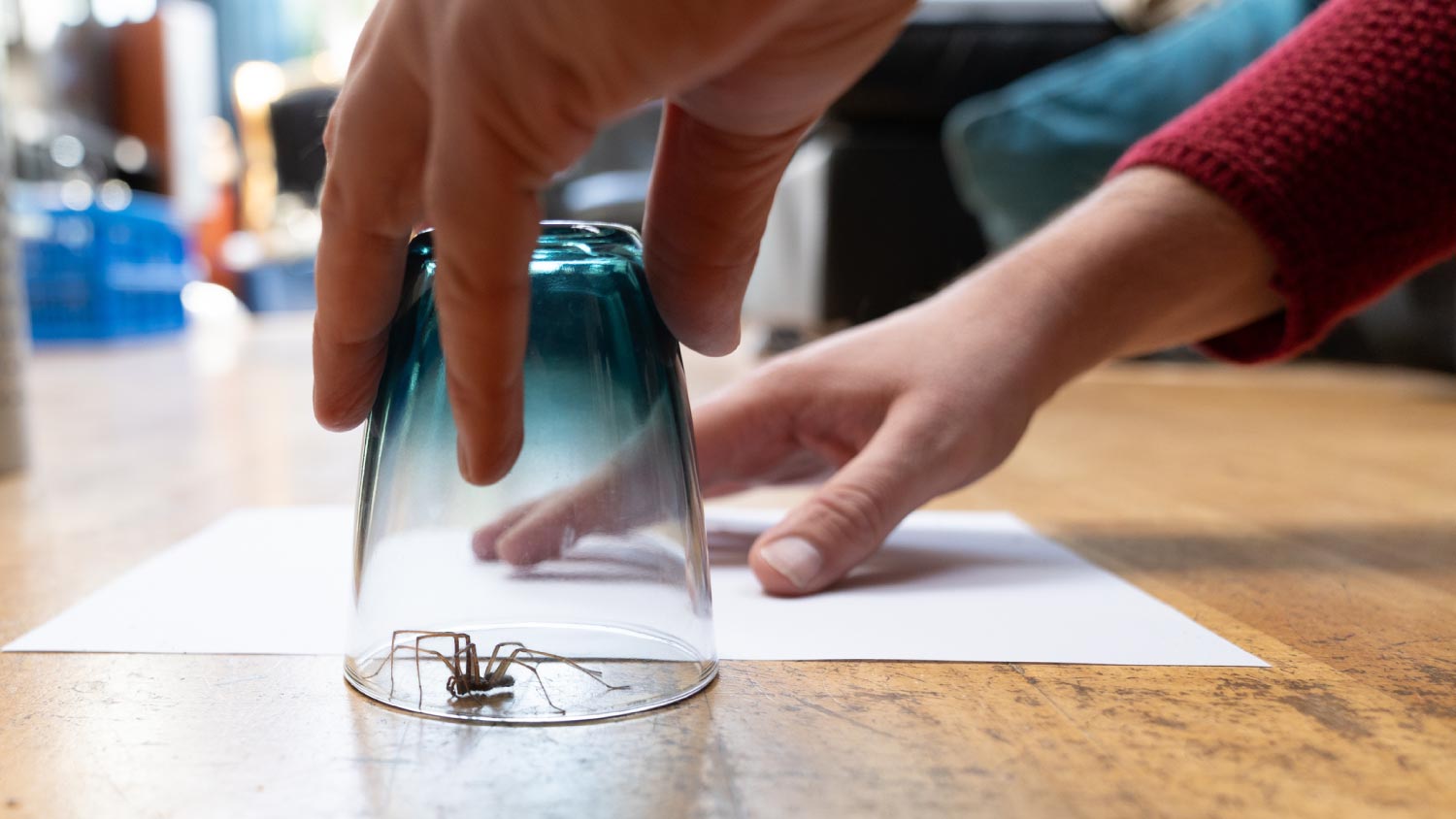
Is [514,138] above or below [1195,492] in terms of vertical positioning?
above

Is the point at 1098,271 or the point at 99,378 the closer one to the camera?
the point at 1098,271

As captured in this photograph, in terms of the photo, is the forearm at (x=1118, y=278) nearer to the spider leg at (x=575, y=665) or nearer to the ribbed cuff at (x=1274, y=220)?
the ribbed cuff at (x=1274, y=220)

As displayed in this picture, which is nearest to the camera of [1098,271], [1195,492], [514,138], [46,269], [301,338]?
[514,138]

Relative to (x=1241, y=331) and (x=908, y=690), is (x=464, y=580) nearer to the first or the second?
(x=908, y=690)

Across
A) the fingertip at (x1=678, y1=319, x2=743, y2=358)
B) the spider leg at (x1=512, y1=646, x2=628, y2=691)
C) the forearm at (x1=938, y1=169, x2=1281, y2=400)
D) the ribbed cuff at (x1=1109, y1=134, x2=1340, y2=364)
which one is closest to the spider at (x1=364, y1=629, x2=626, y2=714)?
the spider leg at (x1=512, y1=646, x2=628, y2=691)

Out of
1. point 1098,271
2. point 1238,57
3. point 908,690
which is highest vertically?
point 1238,57

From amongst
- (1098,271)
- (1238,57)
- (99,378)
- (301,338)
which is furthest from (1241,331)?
(301,338)

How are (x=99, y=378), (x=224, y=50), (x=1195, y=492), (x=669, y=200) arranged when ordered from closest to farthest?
(x=669, y=200)
(x=1195, y=492)
(x=99, y=378)
(x=224, y=50)
